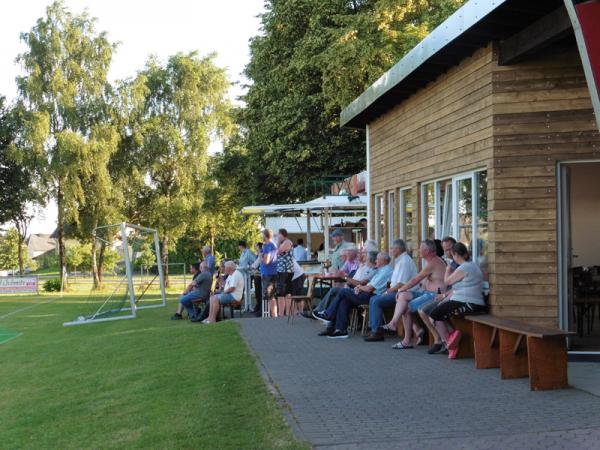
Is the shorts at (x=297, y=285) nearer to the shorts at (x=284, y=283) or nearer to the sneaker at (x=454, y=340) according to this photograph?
the shorts at (x=284, y=283)

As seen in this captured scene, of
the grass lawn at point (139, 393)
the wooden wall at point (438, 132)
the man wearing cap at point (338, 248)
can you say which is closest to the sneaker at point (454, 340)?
the wooden wall at point (438, 132)

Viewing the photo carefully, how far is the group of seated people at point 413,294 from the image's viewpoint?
9938 millimetres

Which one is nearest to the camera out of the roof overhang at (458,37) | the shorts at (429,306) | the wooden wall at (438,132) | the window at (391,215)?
the roof overhang at (458,37)

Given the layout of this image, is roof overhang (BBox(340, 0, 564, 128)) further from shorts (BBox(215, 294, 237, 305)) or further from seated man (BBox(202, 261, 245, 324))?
shorts (BBox(215, 294, 237, 305))

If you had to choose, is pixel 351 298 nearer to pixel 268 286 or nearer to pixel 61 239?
pixel 268 286

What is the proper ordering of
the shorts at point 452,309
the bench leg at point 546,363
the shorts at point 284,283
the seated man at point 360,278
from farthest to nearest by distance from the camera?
the shorts at point 284,283
the seated man at point 360,278
the shorts at point 452,309
the bench leg at point 546,363

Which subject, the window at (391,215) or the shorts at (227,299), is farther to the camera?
the shorts at (227,299)

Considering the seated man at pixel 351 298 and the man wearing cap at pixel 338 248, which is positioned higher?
the man wearing cap at pixel 338 248

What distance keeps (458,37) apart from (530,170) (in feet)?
5.81

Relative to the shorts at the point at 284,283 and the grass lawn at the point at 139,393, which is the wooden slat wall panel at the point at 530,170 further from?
the shorts at the point at 284,283

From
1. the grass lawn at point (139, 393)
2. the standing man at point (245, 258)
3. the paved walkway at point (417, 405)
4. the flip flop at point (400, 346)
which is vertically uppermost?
the standing man at point (245, 258)

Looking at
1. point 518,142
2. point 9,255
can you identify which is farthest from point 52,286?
point 9,255

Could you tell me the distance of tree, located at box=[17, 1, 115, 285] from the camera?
41.3m

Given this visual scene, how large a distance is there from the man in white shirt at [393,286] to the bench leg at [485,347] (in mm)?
2427
